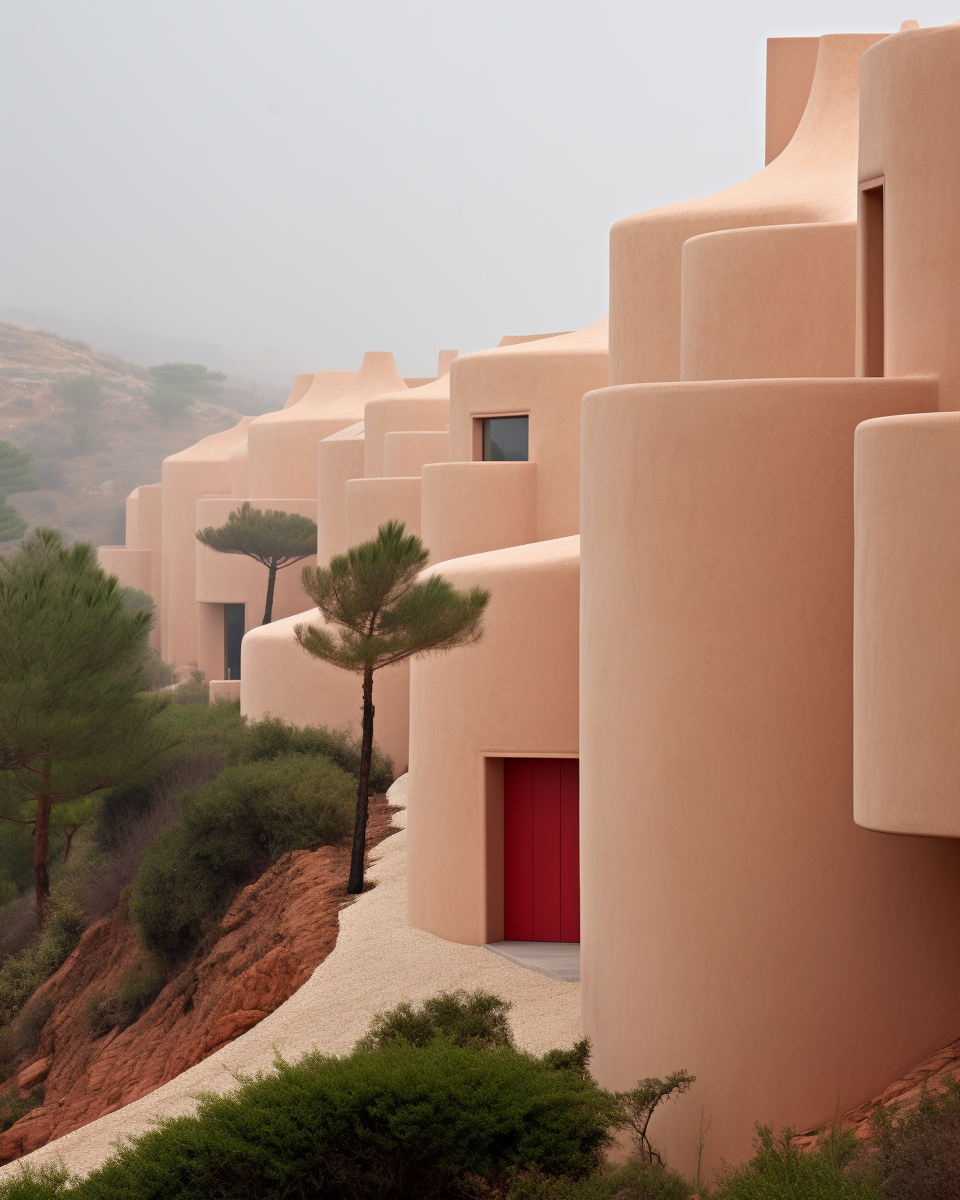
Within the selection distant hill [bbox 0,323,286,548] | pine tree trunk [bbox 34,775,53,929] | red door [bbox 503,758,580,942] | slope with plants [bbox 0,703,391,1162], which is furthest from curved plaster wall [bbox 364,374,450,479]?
distant hill [bbox 0,323,286,548]

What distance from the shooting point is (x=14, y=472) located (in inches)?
3243

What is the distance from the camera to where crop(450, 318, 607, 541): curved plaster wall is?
64.4 feet

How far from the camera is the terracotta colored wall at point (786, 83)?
16875 millimetres

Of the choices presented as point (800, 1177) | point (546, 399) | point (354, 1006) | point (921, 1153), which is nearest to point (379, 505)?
point (546, 399)

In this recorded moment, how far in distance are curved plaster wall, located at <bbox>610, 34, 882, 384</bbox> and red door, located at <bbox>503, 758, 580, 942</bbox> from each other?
4.38 metres

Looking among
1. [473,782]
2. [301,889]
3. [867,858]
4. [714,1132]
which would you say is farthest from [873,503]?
[301,889]

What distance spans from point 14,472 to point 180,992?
7127 cm

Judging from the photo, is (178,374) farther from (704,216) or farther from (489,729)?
(489,729)

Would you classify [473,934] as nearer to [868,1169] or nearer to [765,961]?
[765,961]

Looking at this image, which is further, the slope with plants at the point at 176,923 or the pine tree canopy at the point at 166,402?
the pine tree canopy at the point at 166,402

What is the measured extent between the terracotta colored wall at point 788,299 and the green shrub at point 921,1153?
5855mm

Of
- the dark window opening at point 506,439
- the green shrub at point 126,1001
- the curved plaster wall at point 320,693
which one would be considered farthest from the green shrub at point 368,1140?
the curved plaster wall at point 320,693

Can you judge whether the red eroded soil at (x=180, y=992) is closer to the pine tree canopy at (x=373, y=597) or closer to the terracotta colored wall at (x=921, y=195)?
the pine tree canopy at (x=373, y=597)

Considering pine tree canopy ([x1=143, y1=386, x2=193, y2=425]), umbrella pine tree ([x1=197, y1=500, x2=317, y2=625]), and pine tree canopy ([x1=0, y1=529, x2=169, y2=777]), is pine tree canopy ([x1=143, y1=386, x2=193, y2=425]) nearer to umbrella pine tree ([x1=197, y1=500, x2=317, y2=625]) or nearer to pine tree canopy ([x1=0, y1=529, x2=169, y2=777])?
umbrella pine tree ([x1=197, y1=500, x2=317, y2=625])
